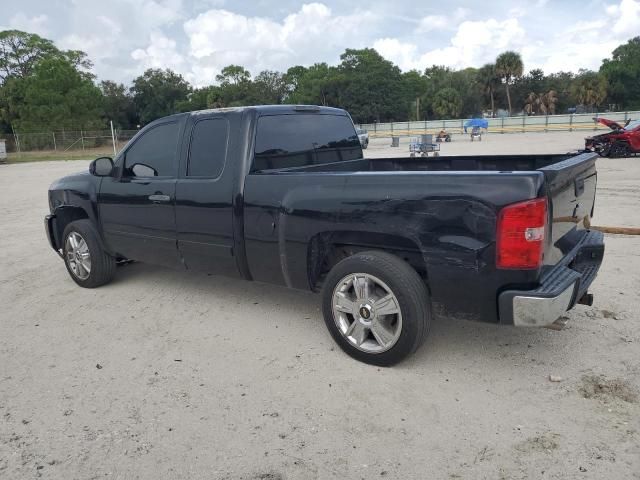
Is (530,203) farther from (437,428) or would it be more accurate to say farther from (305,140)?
(305,140)

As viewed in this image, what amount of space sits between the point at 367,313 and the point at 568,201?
1534 mm

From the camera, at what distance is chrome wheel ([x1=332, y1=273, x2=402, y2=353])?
348 cm

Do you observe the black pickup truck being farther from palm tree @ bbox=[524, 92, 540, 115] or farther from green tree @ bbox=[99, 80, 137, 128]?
green tree @ bbox=[99, 80, 137, 128]

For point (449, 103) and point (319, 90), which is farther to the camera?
point (319, 90)

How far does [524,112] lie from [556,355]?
245ft

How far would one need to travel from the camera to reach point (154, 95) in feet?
267

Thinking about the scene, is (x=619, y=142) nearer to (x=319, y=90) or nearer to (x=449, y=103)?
(x=449, y=103)

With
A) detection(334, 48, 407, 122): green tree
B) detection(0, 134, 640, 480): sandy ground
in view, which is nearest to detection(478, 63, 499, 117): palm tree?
detection(334, 48, 407, 122): green tree

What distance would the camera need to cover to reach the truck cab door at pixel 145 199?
473 cm

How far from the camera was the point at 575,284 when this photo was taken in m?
3.19

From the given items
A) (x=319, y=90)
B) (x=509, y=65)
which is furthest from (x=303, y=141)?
(x=319, y=90)

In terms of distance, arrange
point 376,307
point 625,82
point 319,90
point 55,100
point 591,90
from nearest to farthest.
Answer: point 376,307 < point 55,100 < point 591,90 < point 625,82 < point 319,90

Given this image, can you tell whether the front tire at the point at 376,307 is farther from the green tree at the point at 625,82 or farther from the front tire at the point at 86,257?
the green tree at the point at 625,82

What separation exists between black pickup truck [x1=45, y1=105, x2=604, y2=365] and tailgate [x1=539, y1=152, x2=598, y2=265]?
0.02m
